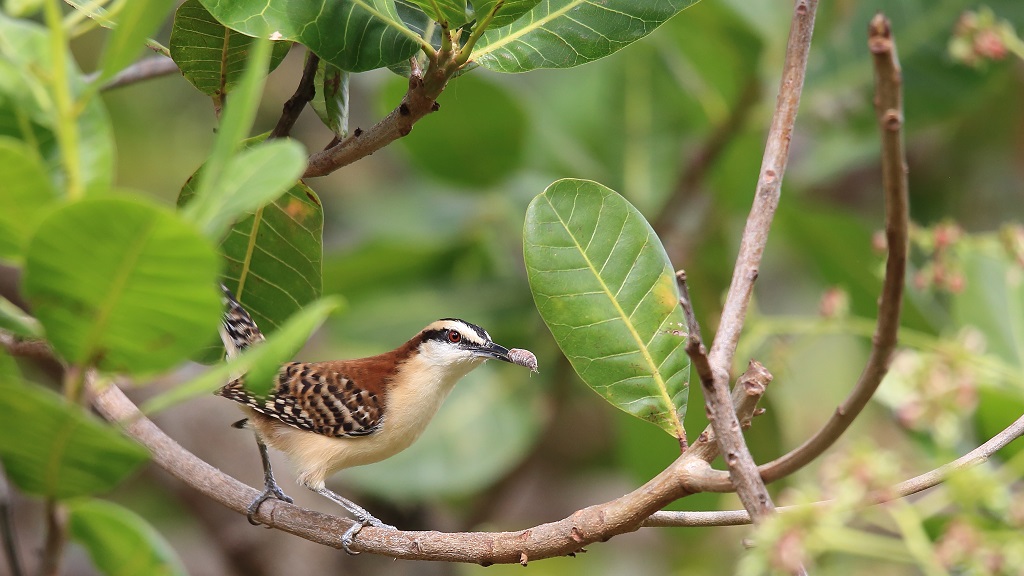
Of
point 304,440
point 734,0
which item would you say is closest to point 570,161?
point 734,0

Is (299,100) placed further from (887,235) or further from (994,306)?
(994,306)

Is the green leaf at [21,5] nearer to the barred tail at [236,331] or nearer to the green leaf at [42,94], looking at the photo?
the green leaf at [42,94]

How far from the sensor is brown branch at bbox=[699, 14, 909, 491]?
1.06 metres

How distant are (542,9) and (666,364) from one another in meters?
0.65

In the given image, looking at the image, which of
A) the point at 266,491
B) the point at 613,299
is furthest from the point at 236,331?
the point at 613,299

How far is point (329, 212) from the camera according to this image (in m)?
6.13

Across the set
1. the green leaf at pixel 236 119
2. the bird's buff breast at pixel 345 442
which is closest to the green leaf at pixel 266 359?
the green leaf at pixel 236 119

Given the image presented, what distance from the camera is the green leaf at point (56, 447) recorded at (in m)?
0.95

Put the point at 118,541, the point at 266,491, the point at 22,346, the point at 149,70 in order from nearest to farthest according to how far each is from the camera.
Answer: the point at 118,541, the point at 22,346, the point at 266,491, the point at 149,70

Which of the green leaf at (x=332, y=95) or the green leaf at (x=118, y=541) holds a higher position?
the green leaf at (x=332, y=95)

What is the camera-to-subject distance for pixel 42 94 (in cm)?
103

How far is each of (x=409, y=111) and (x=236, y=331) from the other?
3.10 feet

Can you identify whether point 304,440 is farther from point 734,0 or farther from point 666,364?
point 734,0

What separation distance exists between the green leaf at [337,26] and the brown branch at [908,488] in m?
0.89
